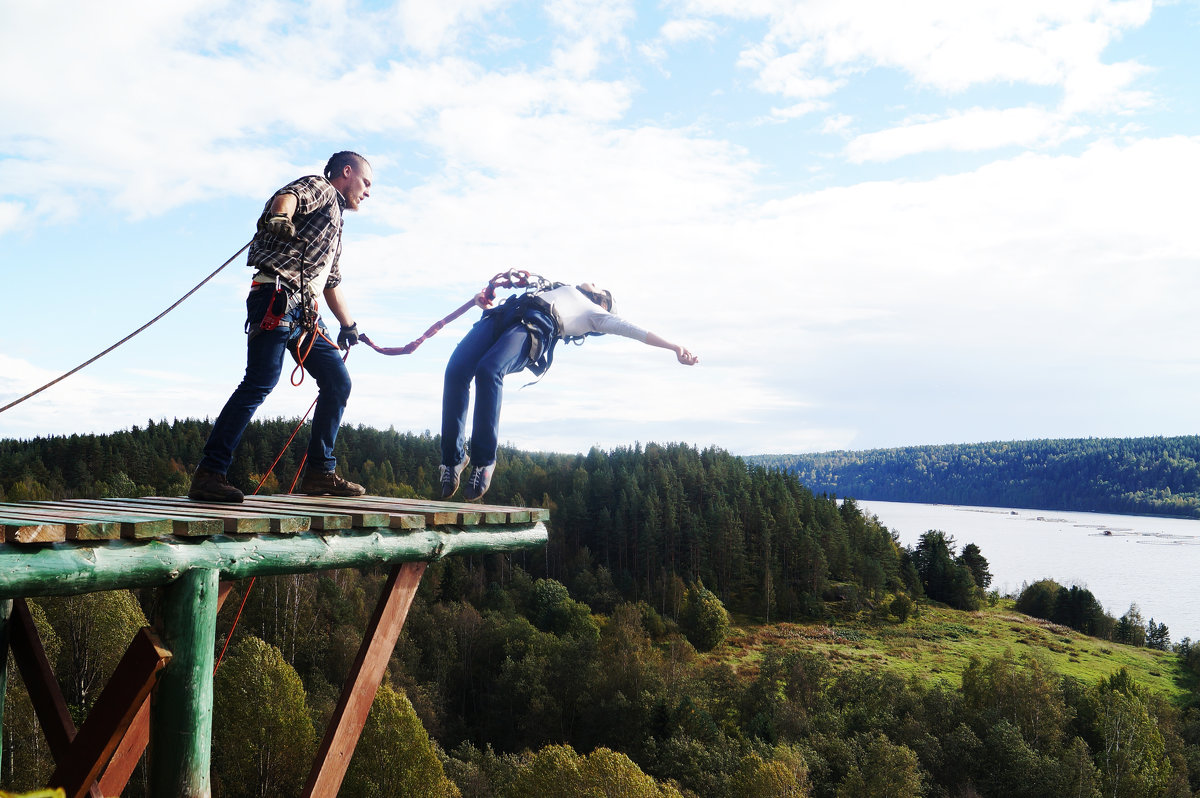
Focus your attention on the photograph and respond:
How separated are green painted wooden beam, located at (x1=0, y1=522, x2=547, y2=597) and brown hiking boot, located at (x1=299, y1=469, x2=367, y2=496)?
4.90 ft

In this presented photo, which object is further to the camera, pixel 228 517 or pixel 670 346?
pixel 670 346

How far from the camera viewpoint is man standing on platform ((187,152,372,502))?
6.00m

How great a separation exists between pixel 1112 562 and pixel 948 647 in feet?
289

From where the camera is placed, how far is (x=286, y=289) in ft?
20.3

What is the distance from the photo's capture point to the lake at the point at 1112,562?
123 m

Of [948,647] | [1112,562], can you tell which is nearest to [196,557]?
[948,647]

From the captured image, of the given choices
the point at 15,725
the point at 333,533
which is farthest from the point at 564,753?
the point at 333,533

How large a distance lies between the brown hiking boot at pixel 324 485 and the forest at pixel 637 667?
3492cm

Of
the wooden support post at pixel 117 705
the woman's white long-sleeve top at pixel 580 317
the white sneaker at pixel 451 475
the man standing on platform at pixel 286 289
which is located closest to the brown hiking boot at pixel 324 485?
the white sneaker at pixel 451 475

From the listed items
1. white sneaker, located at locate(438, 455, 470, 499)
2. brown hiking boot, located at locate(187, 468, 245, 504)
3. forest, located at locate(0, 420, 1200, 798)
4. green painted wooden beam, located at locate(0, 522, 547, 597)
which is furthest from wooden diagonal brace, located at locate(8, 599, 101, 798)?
forest, located at locate(0, 420, 1200, 798)

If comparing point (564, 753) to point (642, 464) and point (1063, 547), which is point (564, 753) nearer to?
point (642, 464)

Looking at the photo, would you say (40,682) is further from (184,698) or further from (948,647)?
(948,647)

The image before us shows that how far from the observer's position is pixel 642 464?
405 feet

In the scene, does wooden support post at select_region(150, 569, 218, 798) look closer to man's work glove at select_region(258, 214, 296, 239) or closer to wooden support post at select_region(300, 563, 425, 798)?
wooden support post at select_region(300, 563, 425, 798)
